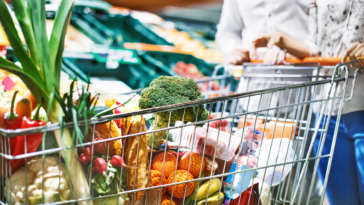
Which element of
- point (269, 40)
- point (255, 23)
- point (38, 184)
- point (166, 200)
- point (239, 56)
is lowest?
point (166, 200)

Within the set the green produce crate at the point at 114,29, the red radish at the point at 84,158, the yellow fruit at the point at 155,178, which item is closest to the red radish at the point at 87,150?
the red radish at the point at 84,158

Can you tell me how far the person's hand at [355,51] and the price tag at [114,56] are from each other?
Answer: 1.74 meters

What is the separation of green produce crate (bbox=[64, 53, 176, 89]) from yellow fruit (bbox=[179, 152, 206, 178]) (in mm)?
1643

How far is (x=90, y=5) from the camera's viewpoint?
8.68 ft

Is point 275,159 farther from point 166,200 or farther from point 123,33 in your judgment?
point 123,33

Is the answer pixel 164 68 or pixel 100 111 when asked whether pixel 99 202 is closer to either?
pixel 100 111

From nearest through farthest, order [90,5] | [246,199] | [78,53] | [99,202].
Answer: [99,202]
[246,199]
[78,53]
[90,5]

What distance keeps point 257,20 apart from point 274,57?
310 millimetres

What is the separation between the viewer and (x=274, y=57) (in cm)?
167

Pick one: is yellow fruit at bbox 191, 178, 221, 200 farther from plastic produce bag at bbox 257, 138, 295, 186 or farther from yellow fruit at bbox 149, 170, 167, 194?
plastic produce bag at bbox 257, 138, 295, 186

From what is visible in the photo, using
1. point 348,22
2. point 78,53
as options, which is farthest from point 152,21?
point 348,22

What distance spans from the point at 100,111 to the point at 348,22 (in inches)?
48.7

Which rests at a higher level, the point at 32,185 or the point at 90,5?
the point at 90,5

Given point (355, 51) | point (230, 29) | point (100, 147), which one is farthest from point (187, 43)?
point (100, 147)
